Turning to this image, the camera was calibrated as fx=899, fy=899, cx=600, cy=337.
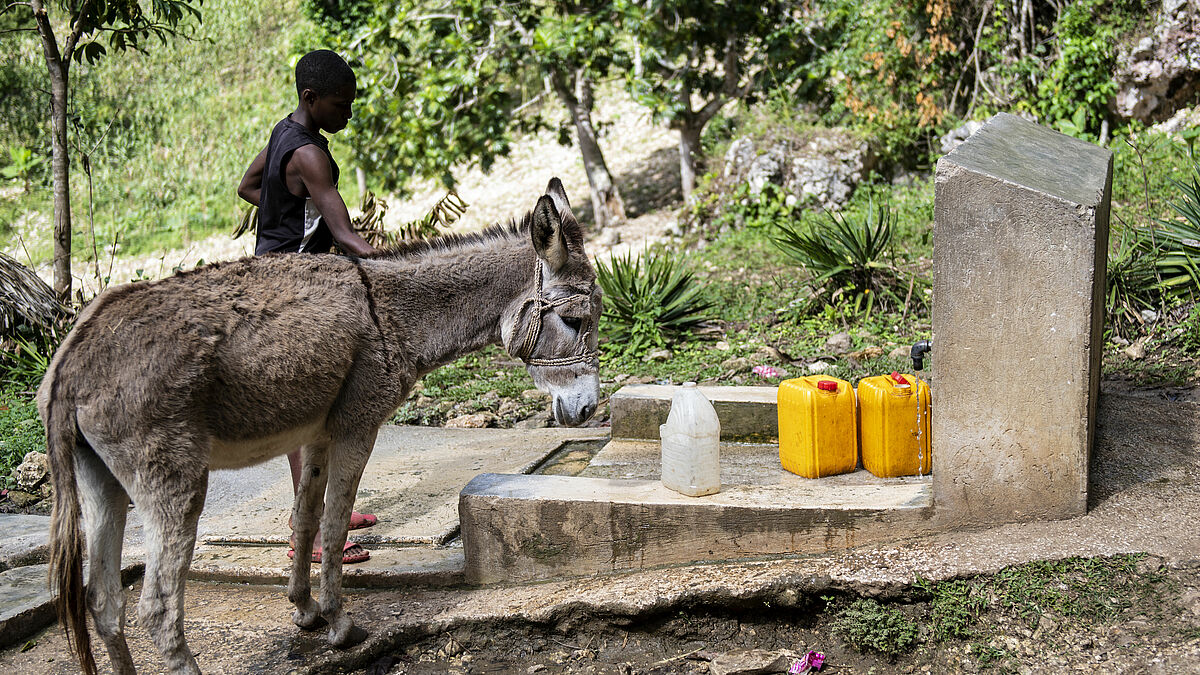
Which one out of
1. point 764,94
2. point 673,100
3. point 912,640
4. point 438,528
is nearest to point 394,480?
point 438,528

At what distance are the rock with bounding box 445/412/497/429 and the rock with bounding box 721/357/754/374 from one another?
1.90 m

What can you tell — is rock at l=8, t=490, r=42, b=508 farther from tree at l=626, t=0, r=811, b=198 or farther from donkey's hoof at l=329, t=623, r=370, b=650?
tree at l=626, t=0, r=811, b=198

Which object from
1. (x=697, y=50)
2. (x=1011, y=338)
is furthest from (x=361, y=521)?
(x=697, y=50)

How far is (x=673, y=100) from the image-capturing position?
12.9m

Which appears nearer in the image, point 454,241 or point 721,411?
point 454,241

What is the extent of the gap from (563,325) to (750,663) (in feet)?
4.85

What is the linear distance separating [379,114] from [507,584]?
10267 millimetres

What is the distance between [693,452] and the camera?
373cm

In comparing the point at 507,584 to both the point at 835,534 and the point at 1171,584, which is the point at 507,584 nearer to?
the point at 835,534

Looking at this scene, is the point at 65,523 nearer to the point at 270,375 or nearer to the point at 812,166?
the point at 270,375

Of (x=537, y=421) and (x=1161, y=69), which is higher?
(x=1161, y=69)

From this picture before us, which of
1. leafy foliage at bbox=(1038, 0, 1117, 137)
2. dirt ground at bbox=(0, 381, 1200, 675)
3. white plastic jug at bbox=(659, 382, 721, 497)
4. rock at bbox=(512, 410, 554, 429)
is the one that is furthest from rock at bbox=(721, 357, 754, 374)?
leafy foliage at bbox=(1038, 0, 1117, 137)

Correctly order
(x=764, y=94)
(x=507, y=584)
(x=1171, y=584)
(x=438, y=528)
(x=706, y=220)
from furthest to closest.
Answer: (x=764, y=94) < (x=706, y=220) < (x=438, y=528) < (x=507, y=584) < (x=1171, y=584)

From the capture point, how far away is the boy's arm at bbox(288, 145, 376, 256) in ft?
11.9
